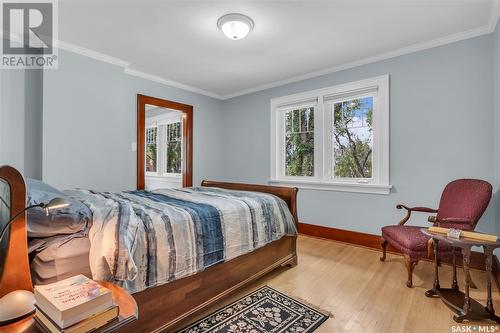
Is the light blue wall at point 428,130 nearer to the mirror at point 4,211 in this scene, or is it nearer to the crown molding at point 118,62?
the crown molding at point 118,62

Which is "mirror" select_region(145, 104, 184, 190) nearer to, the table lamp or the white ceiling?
the white ceiling

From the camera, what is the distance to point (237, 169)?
16.0 ft

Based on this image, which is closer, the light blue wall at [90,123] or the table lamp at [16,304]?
the table lamp at [16,304]

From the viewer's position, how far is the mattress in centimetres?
109

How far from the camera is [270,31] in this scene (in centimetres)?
260

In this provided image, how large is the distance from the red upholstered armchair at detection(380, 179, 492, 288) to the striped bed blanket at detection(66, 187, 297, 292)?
1.12 m

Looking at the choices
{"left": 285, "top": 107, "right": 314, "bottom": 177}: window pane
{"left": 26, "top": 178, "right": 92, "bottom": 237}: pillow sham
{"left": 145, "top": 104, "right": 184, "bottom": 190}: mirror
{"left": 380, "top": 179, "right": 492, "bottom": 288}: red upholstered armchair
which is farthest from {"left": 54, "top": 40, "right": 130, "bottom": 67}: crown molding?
{"left": 380, "top": 179, "right": 492, "bottom": 288}: red upholstered armchair

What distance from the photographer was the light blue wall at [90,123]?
9.48 ft

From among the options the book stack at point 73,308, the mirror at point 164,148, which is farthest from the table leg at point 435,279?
the mirror at point 164,148

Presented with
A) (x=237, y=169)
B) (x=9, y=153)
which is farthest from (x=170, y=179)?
(x=9, y=153)

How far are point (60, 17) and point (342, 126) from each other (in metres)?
3.53

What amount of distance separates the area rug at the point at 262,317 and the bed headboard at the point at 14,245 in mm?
1118

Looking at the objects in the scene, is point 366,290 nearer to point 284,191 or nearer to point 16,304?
point 284,191

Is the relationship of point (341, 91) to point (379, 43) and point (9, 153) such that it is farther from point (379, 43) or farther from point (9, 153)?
point (9, 153)
